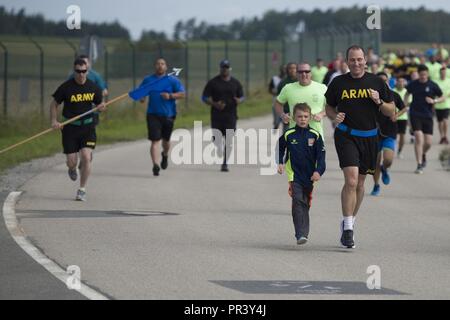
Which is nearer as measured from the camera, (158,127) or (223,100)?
(158,127)

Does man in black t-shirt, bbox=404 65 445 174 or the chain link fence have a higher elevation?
the chain link fence

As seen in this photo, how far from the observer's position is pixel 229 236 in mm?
14016

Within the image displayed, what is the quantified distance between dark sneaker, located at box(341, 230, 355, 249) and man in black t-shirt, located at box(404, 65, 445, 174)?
9562mm

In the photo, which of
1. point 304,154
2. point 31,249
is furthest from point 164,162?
point 31,249

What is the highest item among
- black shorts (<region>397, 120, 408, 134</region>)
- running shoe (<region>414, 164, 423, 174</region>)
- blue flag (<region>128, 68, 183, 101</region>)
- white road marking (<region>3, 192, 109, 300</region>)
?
blue flag (<region>128, 68, 183, 101</region>)

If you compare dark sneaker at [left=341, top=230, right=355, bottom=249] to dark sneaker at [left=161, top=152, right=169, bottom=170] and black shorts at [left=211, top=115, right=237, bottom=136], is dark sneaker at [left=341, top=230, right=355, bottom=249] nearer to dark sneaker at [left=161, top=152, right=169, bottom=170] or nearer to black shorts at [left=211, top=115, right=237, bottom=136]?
dark sneaker at [left=161, top=152, right=169, bottom=170]

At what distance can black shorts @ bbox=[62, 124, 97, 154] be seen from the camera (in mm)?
17750

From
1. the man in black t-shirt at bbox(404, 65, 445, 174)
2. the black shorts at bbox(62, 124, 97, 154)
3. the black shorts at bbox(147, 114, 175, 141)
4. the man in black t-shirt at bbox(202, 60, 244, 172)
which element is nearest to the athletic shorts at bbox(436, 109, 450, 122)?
the man in black t-shirt at bbox(404, 65, 445, 174)

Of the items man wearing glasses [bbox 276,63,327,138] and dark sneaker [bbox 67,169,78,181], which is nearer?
man wearing glasses [bbox 276,63,327,138]

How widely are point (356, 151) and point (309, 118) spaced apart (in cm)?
59

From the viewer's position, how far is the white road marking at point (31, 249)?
10.2 meters

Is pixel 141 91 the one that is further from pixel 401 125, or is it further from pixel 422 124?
pixel 401 125

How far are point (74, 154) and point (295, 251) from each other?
19.4 feet
